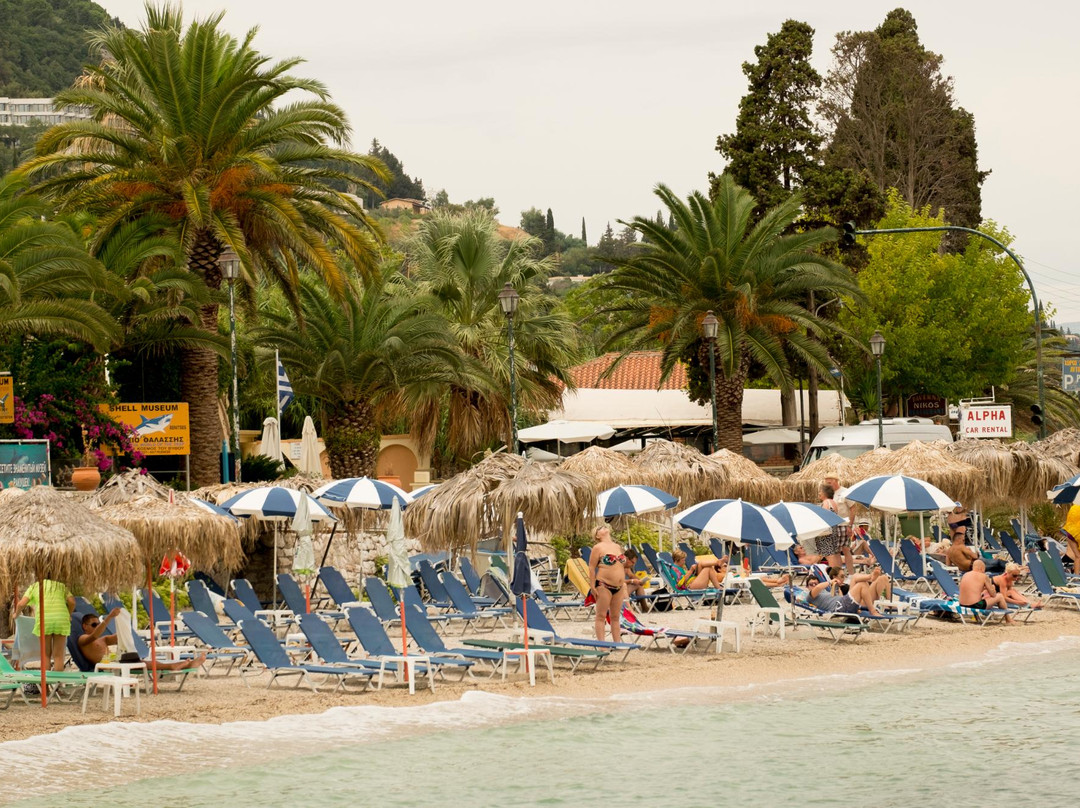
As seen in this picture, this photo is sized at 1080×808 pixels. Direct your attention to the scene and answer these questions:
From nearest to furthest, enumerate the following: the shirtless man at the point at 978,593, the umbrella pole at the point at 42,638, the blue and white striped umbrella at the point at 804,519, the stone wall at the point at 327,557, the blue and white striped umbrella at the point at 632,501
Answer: the umbrella pole at the point at 42,638, the blue and white striped umbrella at the point at 804,519, the shirtless man at the point at 978,593, the blue and white striped umbrella at the point at 632,501, the stone wall at the point at 327,557

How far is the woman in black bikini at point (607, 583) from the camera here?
16.7 metres

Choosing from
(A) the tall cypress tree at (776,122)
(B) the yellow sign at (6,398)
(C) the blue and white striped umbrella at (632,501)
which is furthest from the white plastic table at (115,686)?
(A) the tall cypress tree at (776,122)

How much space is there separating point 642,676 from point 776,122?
105ft

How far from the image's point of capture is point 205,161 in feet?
79.7

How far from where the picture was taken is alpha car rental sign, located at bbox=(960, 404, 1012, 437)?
27844 mm

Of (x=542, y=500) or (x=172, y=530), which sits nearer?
(x=172, y=530)

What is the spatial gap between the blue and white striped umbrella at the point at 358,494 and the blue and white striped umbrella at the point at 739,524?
199 inches

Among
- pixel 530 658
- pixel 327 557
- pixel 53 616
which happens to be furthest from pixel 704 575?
pixel 53 616

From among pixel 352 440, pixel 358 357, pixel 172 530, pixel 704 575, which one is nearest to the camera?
pixel 172 530

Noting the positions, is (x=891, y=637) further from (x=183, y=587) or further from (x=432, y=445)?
(x=432, y=445)

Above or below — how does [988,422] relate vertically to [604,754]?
above

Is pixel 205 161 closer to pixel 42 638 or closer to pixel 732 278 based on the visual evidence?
pixel 42 638

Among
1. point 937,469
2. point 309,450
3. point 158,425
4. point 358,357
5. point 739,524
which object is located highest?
point 358,357

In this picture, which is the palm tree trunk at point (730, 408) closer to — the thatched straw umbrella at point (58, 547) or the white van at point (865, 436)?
the white van at point (865, 436)
